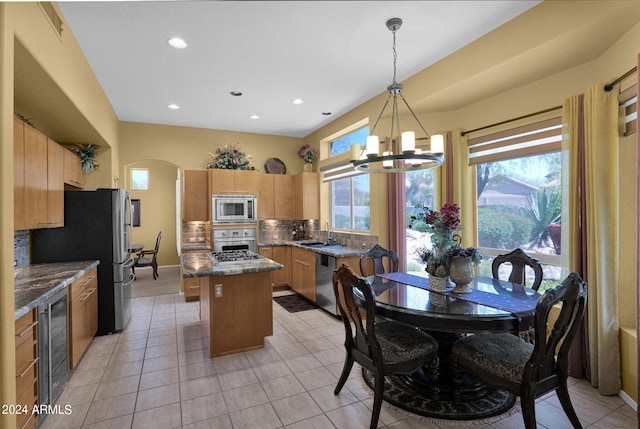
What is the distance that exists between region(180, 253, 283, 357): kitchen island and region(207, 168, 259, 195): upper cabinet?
2346 millimetres

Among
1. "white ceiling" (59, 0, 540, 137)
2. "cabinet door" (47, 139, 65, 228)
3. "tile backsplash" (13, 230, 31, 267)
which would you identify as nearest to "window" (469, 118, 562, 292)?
"white ceiling" (59, 0, 540, 137)

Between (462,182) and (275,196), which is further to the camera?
(275,196)

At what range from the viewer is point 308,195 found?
19.6 ft

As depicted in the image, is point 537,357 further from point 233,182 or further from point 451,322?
point 233,182

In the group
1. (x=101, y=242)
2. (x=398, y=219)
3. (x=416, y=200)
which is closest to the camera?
(x=101, y=242)

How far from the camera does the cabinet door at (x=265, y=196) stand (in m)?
6.05

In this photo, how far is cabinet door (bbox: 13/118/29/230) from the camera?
237 centimetres

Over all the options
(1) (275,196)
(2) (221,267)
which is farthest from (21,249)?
(1) (275,196)

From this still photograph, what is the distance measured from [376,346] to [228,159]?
457 cm

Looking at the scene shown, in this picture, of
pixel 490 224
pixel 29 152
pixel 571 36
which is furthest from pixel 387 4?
pixel 29 152

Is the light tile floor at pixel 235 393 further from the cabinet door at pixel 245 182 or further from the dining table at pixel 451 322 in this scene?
the cabinet door at pixel 245 182

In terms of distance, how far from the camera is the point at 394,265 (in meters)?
3.40

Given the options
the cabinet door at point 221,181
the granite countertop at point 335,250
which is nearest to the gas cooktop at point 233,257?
the granite countertop at point 335,250

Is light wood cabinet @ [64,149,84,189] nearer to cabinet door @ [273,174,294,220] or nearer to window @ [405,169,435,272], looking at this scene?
cabinet door @ [273,174,294,220]
